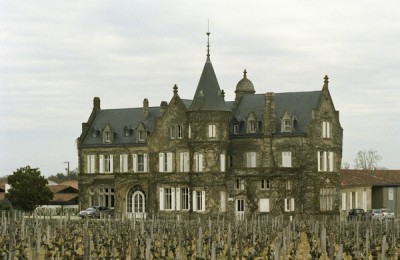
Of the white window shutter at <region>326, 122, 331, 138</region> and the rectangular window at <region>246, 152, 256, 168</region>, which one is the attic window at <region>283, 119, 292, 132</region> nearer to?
the white window shutter at <region>326, 122, 331, 138</region>

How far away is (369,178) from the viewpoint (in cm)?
9006

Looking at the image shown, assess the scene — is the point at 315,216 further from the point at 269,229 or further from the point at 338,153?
the point at 269,229

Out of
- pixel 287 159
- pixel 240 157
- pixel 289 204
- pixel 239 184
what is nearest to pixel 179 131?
pixel 240 157

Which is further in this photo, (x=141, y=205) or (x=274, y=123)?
(x=141, y=205)

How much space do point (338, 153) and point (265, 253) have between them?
118 ft

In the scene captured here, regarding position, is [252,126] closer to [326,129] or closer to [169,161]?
[326,129]

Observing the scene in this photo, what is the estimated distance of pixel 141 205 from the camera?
279ft

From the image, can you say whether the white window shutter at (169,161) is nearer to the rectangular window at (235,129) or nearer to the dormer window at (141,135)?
the dormer window at (141,135)

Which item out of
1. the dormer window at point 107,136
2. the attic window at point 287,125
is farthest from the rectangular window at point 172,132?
the attic window at point 287,125

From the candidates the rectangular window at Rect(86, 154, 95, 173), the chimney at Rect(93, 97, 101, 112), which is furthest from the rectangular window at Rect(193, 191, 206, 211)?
the chimney at Rect(93, 97, 101, 112)

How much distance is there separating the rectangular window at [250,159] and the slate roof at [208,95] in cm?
457

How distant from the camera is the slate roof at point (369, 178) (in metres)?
86.0

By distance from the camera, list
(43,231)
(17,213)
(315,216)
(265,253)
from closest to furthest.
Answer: (265,253)
(43,231)
(315,216)
(17,213)

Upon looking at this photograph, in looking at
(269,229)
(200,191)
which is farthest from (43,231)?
(200,191)
